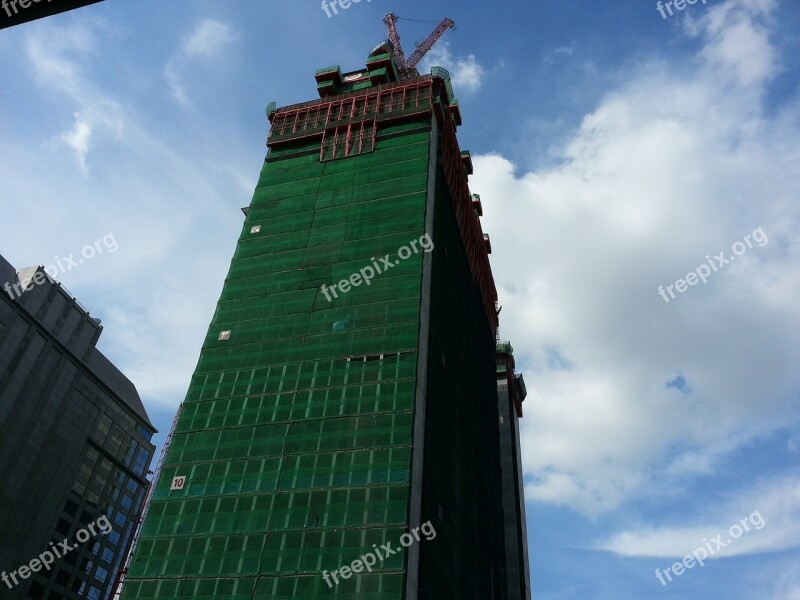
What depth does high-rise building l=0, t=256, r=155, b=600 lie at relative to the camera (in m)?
103

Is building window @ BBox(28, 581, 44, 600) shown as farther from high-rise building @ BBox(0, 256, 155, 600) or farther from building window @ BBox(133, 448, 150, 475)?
building window @ BBox(133, 448, 150, 475)

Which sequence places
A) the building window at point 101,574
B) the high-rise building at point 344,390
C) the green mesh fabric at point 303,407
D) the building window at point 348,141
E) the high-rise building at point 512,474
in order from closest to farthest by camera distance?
the green mesh fabric at point 303,407 < the high-rise building at point 344,390 < the building window at point 348,141 < the building window at point 101,574 < the high-rise building at point 512,474

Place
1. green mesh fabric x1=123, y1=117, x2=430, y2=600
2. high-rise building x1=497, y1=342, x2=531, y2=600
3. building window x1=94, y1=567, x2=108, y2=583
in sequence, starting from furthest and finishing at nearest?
high-rise building x1=497, y1=342, x2=531, y2=600, building window x1=94, y1=567, x2=108, y2=583, green mesh fabric x1=123, y1=117, x2=430, y2=600

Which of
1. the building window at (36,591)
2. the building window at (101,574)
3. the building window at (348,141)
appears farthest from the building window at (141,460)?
the building window at (348,141)

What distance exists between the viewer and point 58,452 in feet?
369

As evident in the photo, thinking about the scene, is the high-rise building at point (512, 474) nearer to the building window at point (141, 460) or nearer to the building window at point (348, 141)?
→ the building window at point (348, 141)

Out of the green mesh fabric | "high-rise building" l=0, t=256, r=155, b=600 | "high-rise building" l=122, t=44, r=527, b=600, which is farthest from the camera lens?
"high-rise building" l=0, t=256, r=155, b=600

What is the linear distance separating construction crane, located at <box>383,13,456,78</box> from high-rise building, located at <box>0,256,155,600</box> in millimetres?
85259

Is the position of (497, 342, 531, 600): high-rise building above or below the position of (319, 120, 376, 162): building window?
below

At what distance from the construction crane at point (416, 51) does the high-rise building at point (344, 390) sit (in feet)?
57.9

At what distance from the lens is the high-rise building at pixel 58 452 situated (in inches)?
4038

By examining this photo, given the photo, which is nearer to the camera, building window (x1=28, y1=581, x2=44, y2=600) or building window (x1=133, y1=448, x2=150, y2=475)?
building window (x1=28, y1=581, x2=44, y2=600)

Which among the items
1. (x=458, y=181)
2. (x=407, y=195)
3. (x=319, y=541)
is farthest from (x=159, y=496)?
(x=458, y=181)

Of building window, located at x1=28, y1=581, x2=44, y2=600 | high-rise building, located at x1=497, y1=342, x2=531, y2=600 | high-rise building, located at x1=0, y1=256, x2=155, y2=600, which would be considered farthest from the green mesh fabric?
high-rise building, located at x1=497, y1=342, x2=531, y2=600
